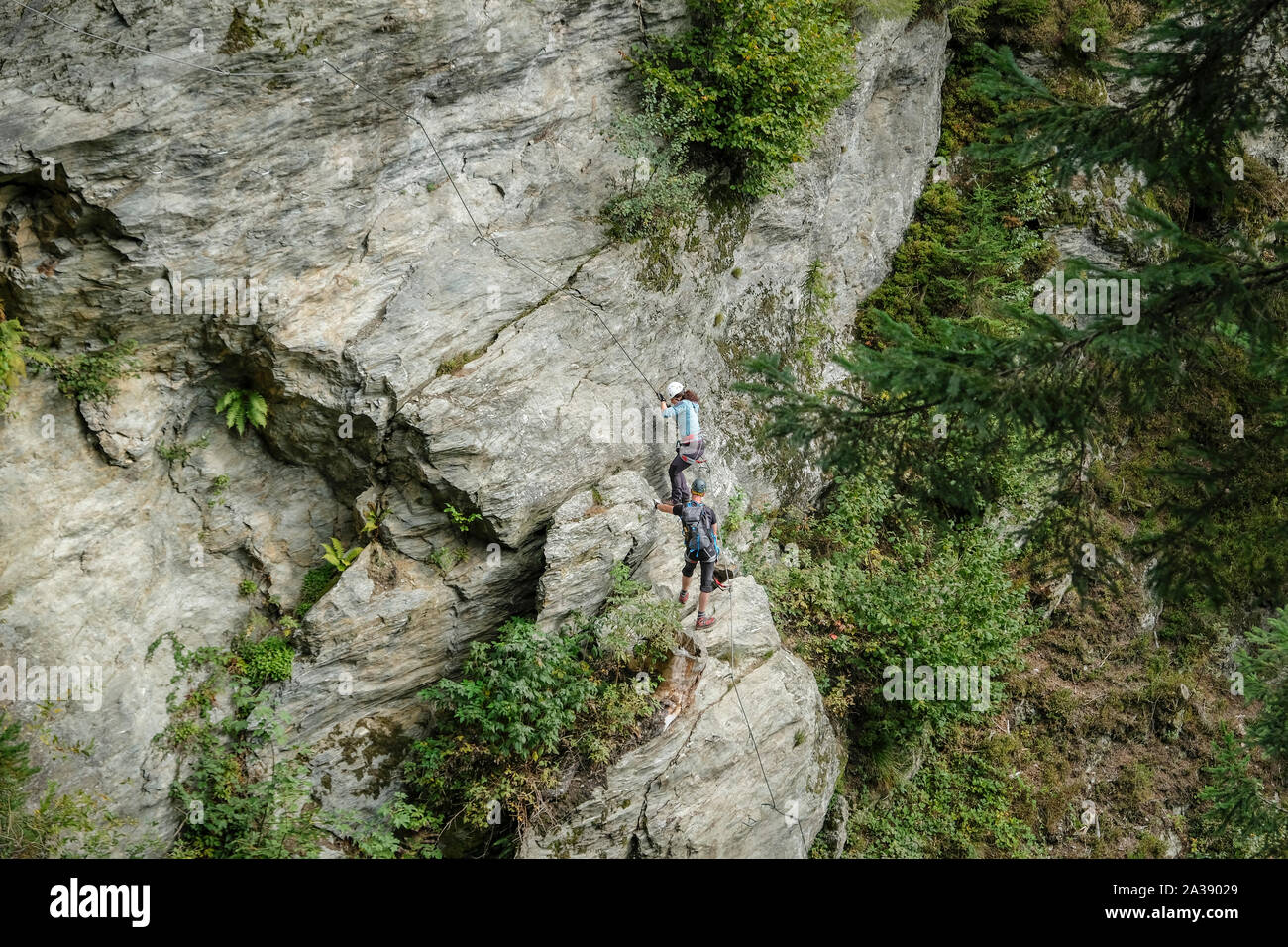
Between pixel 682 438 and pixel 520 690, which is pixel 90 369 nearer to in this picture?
pixel 520 690

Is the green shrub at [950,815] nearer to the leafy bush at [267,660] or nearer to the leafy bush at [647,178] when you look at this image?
the leafy bush at [267,660]

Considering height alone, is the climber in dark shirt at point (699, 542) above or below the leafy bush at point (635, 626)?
above

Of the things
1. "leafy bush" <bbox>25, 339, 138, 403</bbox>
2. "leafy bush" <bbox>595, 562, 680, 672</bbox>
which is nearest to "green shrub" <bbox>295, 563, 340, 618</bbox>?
"leafy bush" <bbox>25, 339, 138, 403</bbox>

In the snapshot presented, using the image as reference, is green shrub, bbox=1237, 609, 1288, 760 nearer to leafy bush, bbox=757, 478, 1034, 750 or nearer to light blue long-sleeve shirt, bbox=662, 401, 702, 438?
leafy bush, bbox=757, 478, 1034, 750

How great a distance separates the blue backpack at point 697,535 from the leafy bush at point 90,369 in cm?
686

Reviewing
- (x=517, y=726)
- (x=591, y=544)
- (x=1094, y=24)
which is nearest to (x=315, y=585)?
(x=517, y=726)

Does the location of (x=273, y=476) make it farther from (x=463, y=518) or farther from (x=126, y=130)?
(x=126, y=130)

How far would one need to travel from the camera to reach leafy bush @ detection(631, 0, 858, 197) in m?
12.0

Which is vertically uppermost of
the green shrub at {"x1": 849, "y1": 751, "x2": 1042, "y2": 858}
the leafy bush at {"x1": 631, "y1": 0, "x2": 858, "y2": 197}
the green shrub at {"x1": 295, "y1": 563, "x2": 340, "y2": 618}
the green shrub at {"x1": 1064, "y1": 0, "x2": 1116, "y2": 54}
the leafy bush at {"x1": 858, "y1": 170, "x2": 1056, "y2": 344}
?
the green shrub at {"x1": 1064, "y1": 0, "x2": 1116, "y2": 54}

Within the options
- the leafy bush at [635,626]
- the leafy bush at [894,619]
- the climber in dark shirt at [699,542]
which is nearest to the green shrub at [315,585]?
the leafy bush at [635,626]

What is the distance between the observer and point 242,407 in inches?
407

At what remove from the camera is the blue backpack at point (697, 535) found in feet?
35.8
